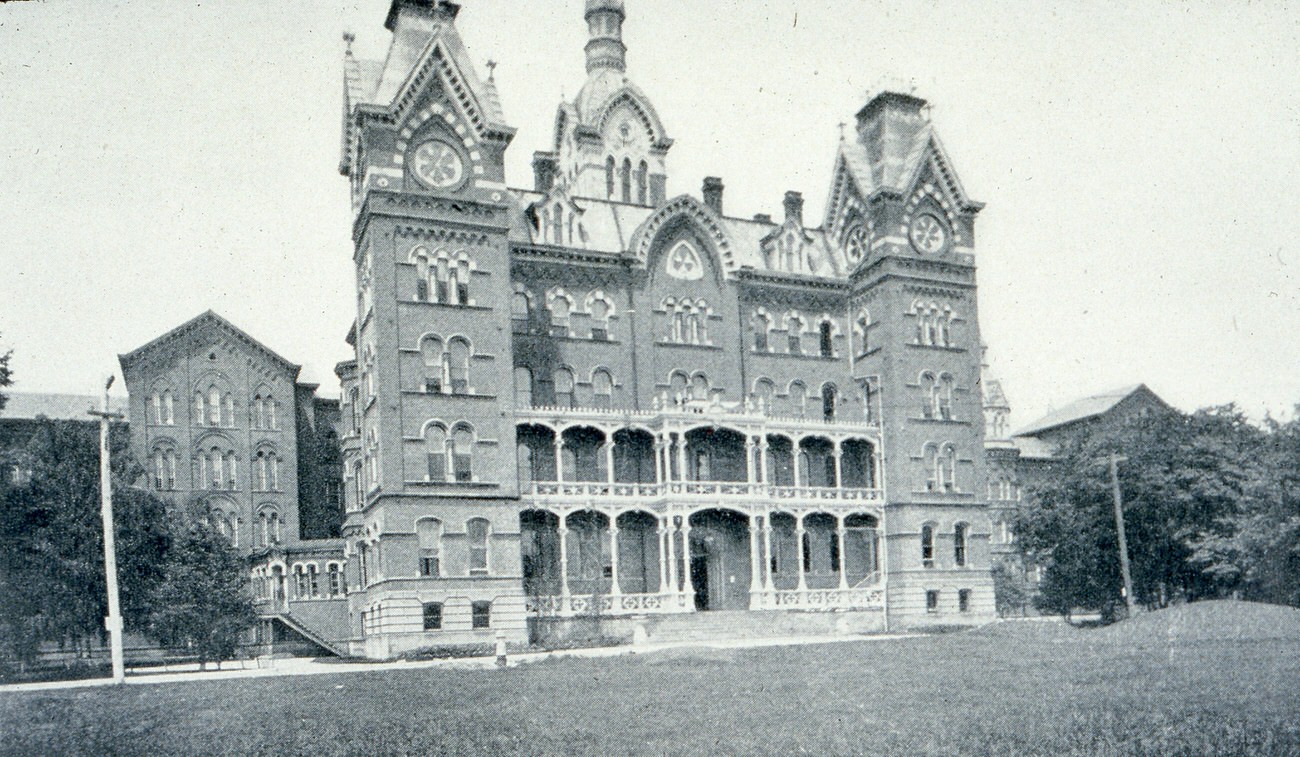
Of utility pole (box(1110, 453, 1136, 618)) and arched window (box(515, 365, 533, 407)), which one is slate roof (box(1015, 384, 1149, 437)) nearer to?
utility pole (box(1110, 453, 1136, 618))

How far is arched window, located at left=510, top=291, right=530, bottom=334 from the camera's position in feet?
154

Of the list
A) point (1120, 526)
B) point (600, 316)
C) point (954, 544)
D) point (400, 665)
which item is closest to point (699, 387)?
point (600, 316)

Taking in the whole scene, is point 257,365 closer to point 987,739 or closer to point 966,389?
point 966,389

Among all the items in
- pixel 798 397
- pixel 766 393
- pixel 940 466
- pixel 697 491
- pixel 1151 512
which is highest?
pixel 766 393

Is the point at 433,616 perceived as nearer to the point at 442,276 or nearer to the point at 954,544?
the point at 442,276

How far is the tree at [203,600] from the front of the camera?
121 feet

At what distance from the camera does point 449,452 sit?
42.6m

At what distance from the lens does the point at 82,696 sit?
24.4 meters

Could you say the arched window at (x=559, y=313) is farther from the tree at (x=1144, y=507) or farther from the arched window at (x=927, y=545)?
the tree at (x=1144, y=507)

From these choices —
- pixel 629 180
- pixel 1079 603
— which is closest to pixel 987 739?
pixel 1079 603

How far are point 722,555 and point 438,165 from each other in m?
18.8

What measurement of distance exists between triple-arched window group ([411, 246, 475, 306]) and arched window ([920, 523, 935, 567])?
21.3 meters

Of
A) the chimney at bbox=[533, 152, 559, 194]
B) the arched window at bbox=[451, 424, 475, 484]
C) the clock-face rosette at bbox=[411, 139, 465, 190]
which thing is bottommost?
the arched window at bbox=[451, 424, 475, 484]

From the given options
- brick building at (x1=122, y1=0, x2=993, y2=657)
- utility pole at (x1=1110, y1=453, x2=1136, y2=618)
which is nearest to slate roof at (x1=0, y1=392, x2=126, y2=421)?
brick building at (x1=122, y1=0, x2=993, y2=657)
